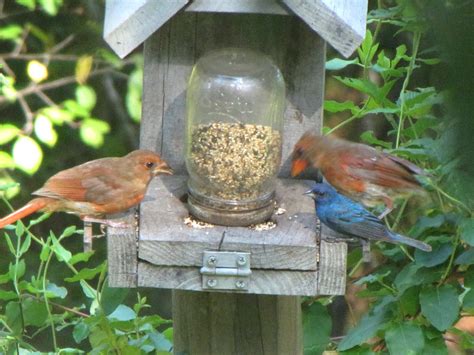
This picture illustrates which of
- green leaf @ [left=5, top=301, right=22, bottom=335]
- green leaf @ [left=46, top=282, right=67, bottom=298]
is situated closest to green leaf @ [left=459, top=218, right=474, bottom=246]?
green leaf @ [left=46, top=282, right=67, bottom=298]

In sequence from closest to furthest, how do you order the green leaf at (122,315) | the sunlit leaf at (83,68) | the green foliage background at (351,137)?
the green foliage background at (351,137), the green leaf at (122,315), the sunlit leaf at (83,68)

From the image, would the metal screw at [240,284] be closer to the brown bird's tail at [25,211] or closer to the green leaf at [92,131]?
the brown bird's tail at [25,211]

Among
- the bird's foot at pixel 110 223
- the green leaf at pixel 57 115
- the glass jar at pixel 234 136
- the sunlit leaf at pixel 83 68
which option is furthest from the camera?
the sunlit leaf at pixel 83 68

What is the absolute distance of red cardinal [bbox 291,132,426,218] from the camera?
284 centimetres

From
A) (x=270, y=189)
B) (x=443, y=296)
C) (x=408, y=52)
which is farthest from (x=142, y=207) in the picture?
(x=408, y=52)

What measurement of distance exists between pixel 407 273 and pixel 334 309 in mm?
2221

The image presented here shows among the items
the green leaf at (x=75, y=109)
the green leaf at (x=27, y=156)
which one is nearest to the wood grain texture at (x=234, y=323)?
the green leaf at (x=27, y=156)

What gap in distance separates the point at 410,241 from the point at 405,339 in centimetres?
26

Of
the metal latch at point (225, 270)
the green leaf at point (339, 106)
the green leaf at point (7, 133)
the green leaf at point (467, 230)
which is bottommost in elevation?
the green leaf at point (7, 133)

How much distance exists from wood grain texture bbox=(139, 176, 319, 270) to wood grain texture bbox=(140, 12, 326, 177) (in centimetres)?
46

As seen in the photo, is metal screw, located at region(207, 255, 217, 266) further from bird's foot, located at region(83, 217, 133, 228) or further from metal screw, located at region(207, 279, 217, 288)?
bird's foot, located at region(83, 217, 133, 228)

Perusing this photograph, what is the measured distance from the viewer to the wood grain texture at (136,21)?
2.47 m

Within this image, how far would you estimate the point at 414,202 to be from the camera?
3.71 m

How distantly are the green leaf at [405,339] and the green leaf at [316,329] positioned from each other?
367 mm
